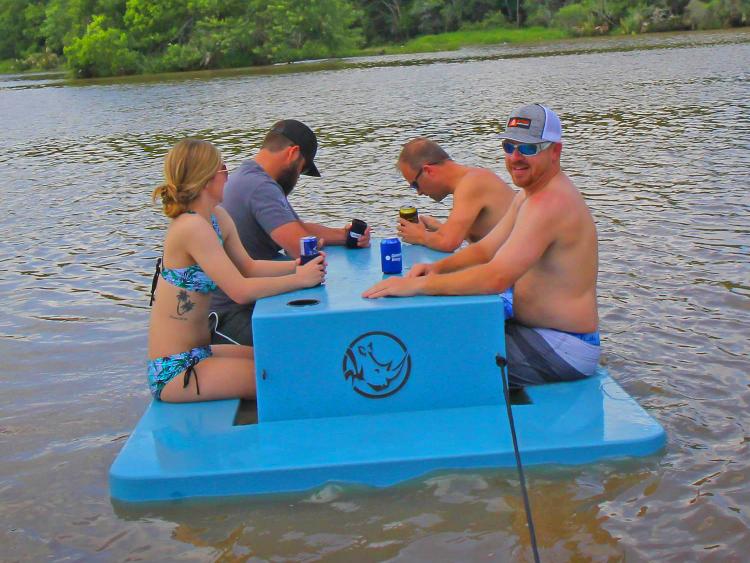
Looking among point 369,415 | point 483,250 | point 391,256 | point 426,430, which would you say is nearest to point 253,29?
point 483,250

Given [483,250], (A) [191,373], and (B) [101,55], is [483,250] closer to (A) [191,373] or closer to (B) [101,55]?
(A) [191,373]

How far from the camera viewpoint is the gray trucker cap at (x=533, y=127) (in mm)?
4711

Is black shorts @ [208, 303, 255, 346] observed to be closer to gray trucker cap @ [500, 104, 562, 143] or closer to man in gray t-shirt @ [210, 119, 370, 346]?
man in gray t-shirt @ [210, 119, 370, 346]

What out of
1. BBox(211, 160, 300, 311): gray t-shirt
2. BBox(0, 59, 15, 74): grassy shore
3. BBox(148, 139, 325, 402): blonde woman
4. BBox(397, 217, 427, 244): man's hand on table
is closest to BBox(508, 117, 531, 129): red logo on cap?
BBox(148, 139, 325, 402): blonde woman

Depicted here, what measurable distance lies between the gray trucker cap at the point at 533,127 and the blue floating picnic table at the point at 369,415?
832mm

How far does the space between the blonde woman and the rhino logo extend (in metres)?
0.57

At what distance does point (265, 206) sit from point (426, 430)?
1990mm

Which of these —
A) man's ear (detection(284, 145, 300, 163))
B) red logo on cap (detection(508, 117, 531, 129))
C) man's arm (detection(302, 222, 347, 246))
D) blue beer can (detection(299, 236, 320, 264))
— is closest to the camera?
red logo on cap (detection(508, 117, 531, 129))

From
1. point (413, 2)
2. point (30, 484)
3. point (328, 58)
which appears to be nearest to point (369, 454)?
point (30, 484)

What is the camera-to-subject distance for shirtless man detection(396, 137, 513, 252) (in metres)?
6.14

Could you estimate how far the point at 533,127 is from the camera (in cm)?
472

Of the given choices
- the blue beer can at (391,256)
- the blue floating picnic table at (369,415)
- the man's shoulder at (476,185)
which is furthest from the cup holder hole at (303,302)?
the man's shoulder at (476,185)

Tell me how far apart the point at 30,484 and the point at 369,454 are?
191 cm

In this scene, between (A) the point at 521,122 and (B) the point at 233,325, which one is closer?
(A) the point at 521,122
